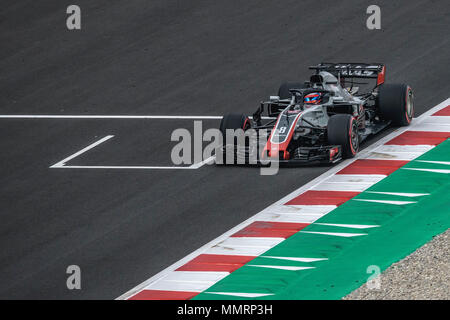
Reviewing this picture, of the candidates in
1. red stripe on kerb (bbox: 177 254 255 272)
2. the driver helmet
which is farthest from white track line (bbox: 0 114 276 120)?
red stripe on kerb (bbox: 177 254 255 272)

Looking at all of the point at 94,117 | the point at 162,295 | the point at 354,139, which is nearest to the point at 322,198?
the point at 354,139

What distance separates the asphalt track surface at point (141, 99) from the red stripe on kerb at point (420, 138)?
1804mm

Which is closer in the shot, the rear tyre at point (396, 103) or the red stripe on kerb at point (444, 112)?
the rear tyre at point (396, 103)

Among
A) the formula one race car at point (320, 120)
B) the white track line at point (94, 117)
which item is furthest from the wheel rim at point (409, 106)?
the white track line at point (94, 117)

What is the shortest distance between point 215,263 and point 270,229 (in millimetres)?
1475

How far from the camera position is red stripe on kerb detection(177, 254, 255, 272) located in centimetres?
1422

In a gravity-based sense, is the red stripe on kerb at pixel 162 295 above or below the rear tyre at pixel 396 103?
below

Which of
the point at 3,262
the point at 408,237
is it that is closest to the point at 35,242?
the point at 3,262

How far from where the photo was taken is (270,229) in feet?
50.9

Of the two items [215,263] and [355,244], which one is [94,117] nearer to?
[215,263]

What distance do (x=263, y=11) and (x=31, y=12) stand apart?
755 centimetres

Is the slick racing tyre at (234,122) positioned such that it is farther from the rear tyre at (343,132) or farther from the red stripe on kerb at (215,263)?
the red stripe on kerb at (215,263)

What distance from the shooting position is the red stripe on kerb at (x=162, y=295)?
1330 centimetres
